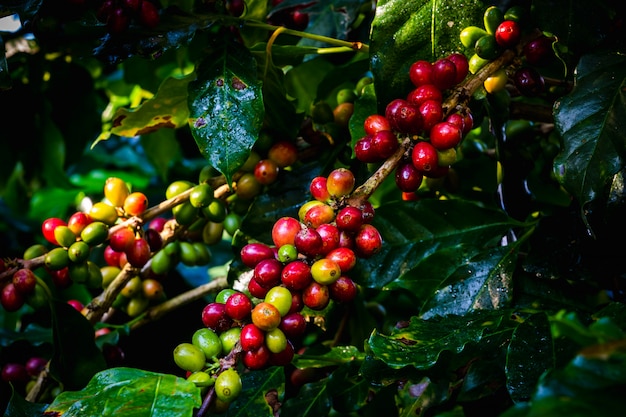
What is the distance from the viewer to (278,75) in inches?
43.1

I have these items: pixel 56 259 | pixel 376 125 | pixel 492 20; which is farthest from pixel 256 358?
pixel 492 20

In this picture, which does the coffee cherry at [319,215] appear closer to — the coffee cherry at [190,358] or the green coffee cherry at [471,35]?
the coffee cherry at [190,358]

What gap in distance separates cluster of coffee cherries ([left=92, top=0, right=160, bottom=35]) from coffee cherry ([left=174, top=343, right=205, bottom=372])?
21.6 inches

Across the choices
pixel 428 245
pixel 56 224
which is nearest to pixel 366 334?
pixel 428 245

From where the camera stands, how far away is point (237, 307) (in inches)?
28.9

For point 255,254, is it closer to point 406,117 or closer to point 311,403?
point 406,117

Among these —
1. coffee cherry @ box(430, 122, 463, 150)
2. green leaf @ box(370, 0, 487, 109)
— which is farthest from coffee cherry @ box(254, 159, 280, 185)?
coffee cherry @ box(430, 122, 463, 150)

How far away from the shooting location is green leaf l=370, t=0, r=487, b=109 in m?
0.91

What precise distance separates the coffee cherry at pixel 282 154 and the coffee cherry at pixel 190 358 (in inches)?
19.1

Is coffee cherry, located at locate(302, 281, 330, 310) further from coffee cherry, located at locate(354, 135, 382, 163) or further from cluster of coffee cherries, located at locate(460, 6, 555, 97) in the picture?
cluster of coffee cherries, located at locate(460, 6, 555, 97)

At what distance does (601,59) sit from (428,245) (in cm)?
40

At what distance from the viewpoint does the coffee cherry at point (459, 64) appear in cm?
84

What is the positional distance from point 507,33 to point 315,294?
1.49ft

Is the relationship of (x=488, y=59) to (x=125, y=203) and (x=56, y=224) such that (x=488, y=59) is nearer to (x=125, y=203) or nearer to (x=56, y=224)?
(x=125, y=203)
